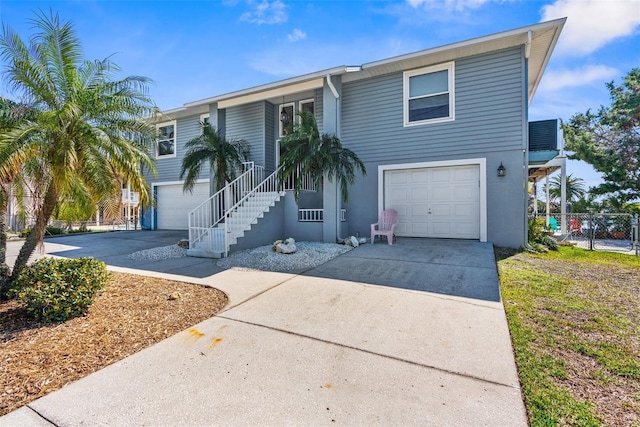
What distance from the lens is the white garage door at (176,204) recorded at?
507 inches

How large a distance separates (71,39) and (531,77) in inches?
450

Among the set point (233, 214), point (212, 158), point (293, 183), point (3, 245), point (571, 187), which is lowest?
point (3, 245)

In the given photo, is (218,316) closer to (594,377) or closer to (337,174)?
(594,377)

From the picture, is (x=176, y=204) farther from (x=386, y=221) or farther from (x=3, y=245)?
(x=386, y=221)

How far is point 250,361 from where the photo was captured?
2.56 metres

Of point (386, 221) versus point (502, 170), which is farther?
point (386, 221)

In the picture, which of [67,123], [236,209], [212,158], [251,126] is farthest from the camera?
[251,126]

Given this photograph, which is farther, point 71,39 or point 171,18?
point 171,18

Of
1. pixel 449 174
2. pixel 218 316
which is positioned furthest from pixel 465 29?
pixel 218 316

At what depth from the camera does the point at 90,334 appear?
10.2 ft

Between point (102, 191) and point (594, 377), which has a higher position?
point (102, 191)

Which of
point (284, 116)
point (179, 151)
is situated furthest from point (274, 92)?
point (179, 151)

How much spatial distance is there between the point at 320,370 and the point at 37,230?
4.48 metres

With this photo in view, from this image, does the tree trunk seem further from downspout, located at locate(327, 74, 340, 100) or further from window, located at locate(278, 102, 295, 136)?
window, located at locate(278, 102, 295, 136)
